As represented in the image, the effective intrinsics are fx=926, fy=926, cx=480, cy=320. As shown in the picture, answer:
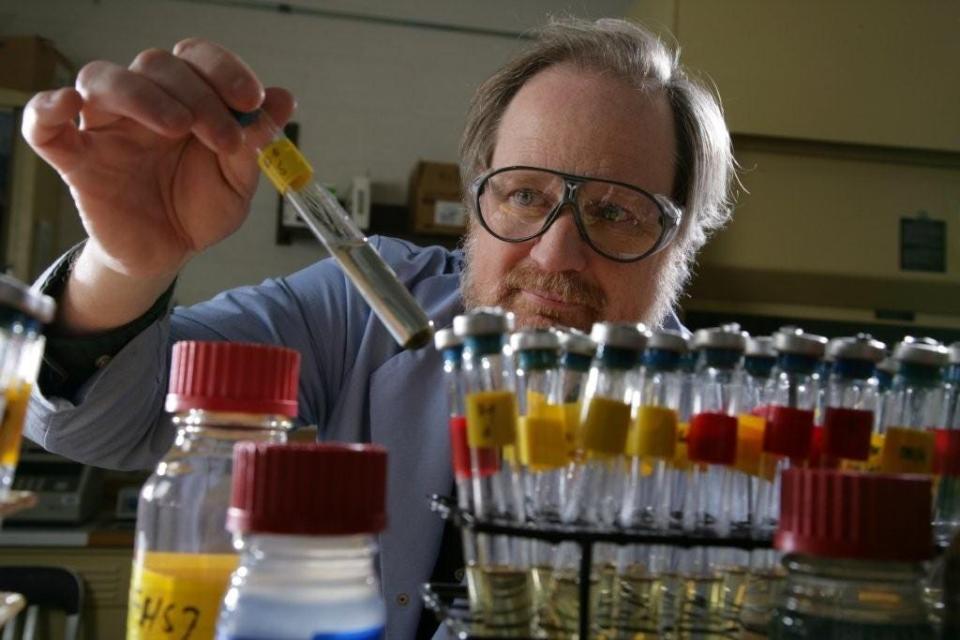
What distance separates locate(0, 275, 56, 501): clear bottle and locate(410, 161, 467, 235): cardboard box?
286 centimetres

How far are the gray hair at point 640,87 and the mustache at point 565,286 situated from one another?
0.95 feet

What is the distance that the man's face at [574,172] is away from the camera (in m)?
1.09

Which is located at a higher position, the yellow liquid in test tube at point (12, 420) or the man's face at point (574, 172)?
the man's face at point (574, 172)

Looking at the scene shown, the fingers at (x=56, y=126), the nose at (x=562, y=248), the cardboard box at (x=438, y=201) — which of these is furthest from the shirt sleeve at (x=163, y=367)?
the cardboard box at (x=438, y=201)

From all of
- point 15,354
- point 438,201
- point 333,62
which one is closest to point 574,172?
point 15,354

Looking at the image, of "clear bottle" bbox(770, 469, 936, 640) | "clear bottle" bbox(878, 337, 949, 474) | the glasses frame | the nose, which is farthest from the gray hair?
"clear bottle" bbox(770, 469, 936, 640)

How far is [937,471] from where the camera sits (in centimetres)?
52

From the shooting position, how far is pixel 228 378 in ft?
1.69

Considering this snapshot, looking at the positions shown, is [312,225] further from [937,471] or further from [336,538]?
[937,471]

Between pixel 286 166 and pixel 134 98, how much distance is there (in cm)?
13

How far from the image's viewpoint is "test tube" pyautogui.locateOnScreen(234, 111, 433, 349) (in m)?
0.61

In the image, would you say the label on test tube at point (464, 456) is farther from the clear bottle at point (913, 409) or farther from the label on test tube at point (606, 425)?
the clear bottle at point (913, 409)

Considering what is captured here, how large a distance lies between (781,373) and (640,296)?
→ 0.69m

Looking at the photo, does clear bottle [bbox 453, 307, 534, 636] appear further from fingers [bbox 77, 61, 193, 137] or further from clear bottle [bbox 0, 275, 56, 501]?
fingers [bbox 77, 61, 193, 137]
